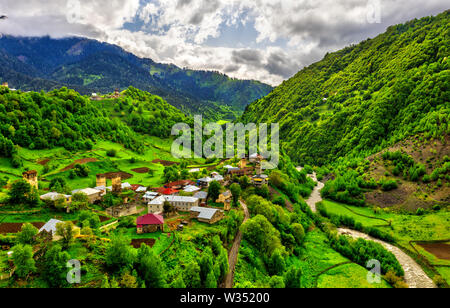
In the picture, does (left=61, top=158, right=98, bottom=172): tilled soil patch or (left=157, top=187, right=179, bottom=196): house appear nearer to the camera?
(left=157, top=187, right=179, bottom=196): house

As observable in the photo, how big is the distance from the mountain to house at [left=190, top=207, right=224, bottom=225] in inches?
3890

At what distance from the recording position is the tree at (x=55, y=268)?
83.4ft

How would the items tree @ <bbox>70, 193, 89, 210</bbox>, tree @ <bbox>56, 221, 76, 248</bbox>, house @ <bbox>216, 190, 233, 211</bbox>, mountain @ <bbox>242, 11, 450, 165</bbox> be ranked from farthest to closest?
mountain @ <bbox>242, 11, 450, 165</bbox> → house @ <bbox>216, 190, 233, 211</bbox> → tree @ <bbox>70, 193, 89, 210</bbox> → tree @ <bbox>56, 221, 76, 248</bbox>

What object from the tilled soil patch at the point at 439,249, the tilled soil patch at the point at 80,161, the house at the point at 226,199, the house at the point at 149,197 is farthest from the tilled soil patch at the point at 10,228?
the tilled soil patch at the point at 439,249

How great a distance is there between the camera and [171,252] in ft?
119

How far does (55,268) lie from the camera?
2567 cm

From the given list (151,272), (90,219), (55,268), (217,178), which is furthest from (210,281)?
(217,178)

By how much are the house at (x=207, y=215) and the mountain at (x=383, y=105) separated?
9881 cm

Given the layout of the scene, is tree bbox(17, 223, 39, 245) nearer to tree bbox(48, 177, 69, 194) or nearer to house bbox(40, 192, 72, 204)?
house bbox(40, 192, 72, 204)

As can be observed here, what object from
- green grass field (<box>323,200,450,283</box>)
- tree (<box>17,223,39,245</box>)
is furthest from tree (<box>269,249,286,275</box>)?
green grass field (<box>323,200,450,283</box>)

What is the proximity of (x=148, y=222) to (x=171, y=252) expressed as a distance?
8382 mm

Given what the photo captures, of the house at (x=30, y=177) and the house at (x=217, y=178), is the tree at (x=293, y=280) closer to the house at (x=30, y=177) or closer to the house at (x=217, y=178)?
the house at (x=217, y=178)

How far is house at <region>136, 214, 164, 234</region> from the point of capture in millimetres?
41875

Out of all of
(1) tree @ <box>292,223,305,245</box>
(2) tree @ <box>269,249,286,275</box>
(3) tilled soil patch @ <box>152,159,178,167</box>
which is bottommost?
(2) tree @ <box>269,249,286,275</box>
